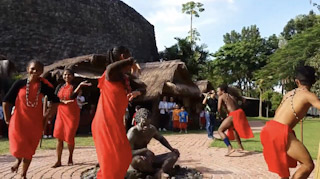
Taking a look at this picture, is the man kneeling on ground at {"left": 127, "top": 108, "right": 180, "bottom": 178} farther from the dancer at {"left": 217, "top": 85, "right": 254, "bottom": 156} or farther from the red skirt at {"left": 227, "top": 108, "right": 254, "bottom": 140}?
the red skirt at {"left": 227, "top": 108, "right": 254, "bottom": 140}

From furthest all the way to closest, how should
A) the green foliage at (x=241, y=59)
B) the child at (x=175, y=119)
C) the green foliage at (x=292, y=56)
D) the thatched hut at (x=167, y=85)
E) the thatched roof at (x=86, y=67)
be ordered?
the green foliage at (x=241, y=59) < the green foliage at (x=292, y=56) < the thatched hut at (x=167, y=85) < the child at (x=175, y=119) < the thatched roof at (x=86, y=67)

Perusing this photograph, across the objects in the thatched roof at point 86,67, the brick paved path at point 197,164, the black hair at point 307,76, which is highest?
the thatched roof at point 86,67

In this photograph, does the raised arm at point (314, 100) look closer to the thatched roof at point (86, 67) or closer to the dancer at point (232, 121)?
the dancer at point (232, 121)

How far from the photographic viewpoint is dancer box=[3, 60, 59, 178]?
384cm

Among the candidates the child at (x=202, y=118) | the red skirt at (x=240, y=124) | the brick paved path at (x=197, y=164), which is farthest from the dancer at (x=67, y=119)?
the child at (x=202, y=118)

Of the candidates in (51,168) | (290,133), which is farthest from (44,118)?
(290,133)

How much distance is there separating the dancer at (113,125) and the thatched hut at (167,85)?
962cm

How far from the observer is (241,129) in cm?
658

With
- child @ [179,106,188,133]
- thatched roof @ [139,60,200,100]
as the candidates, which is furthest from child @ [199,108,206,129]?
child @ [179,106,188,133]

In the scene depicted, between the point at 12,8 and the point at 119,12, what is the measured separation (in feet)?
28.2

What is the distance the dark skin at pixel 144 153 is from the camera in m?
4.03

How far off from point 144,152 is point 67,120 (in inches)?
68.5

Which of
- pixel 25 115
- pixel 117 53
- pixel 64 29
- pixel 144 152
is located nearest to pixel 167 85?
pixel 144 152

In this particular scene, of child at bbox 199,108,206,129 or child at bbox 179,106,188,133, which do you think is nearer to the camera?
child at bbox 179,106,188,133
